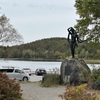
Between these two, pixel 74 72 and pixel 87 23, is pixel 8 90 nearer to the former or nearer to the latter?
pixel 74 72

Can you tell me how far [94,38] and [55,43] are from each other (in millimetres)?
71648

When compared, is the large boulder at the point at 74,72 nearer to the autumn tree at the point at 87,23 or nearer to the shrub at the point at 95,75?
the shrub at the point at 95,75

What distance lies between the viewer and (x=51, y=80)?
2086cm

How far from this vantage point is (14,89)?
1202 cm

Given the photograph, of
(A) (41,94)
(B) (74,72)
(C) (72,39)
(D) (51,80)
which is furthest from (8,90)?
(C) (72,39)

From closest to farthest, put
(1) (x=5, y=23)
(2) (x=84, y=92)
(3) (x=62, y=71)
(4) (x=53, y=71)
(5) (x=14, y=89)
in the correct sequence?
(2) (x=84, y=92)
(5) (x=14, y=89)
(3) (x=62, y=71)
(4) (x=53, y=71)
(1) (x=5, y=23)

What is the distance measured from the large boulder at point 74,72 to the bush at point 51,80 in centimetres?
44

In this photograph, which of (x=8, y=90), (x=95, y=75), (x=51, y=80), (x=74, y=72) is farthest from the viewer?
(x=51, y=80)

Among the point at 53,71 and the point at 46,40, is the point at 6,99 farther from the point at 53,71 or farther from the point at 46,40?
the point at 46,40

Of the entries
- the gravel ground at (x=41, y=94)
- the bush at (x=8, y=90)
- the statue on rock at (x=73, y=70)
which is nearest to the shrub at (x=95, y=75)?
the statue on rock at (x=73, y=70)

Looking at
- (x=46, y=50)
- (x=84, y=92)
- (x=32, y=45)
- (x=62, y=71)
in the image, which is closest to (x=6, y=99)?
(x=84, y=92)

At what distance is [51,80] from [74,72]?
2095mm

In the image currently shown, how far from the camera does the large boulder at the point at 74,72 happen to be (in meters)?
19.5

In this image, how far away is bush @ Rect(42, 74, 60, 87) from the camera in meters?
20.5
